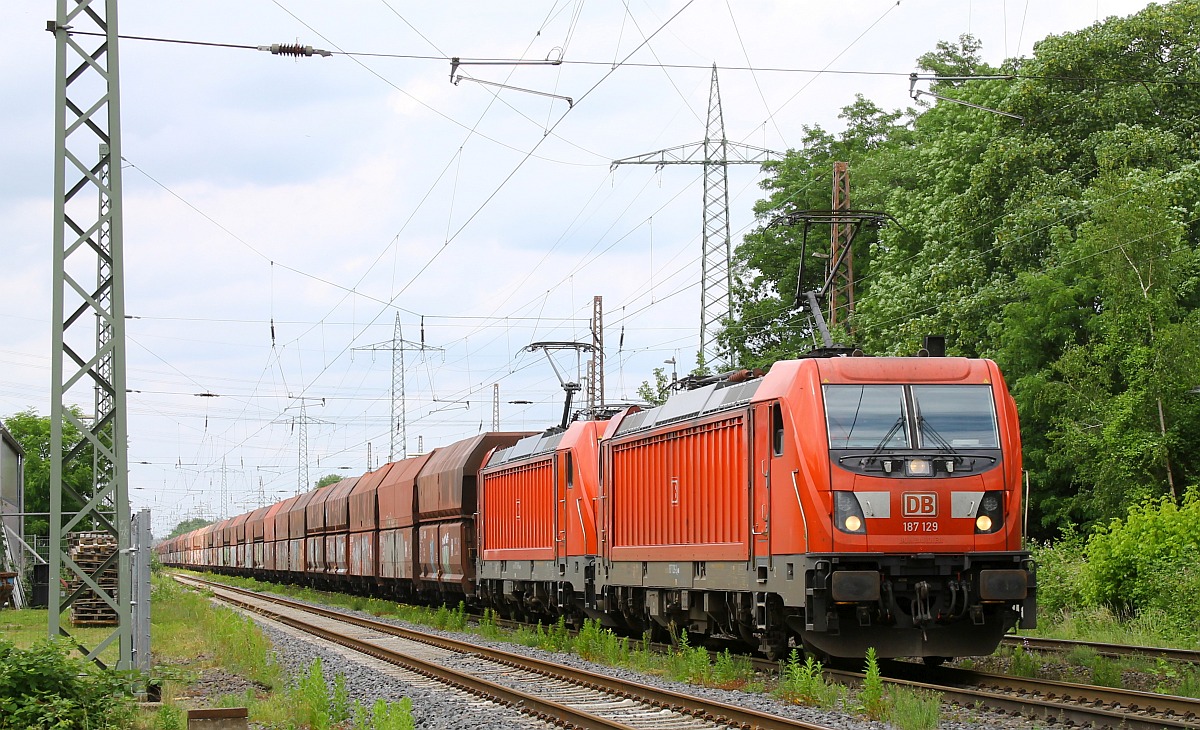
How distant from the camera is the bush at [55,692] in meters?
11.3

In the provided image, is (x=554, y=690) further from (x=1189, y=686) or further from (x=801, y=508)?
(x=1189, y=686)

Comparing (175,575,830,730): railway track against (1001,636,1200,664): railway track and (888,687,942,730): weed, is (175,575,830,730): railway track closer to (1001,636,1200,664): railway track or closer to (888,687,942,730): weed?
(888,687,942,730): weed

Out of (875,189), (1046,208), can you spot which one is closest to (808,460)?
(1046,208)

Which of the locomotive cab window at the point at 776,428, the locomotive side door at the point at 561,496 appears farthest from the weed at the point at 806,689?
the locomotive side door at the point at 561,496

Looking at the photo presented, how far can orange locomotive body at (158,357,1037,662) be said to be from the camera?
14.2 meters

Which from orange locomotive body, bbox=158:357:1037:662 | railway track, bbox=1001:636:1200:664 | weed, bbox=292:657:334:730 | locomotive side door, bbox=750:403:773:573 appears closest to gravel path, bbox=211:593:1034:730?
weed, bbox=292:657:334:730

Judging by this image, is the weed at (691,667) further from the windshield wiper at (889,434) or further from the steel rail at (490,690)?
the windshield wiper at (889,434)

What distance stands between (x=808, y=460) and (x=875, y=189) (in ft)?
109

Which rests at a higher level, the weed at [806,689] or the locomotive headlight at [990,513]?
the locomotive headlight at [990,513]

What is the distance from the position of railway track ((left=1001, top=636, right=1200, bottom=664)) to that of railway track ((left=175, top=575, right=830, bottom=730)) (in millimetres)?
5891

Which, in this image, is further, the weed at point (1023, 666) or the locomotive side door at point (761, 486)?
the locomotive side door at point (761, 486)

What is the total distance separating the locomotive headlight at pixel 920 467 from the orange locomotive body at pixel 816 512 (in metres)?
0.02

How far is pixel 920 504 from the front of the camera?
47.1 feet

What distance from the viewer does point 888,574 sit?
1416 cm
